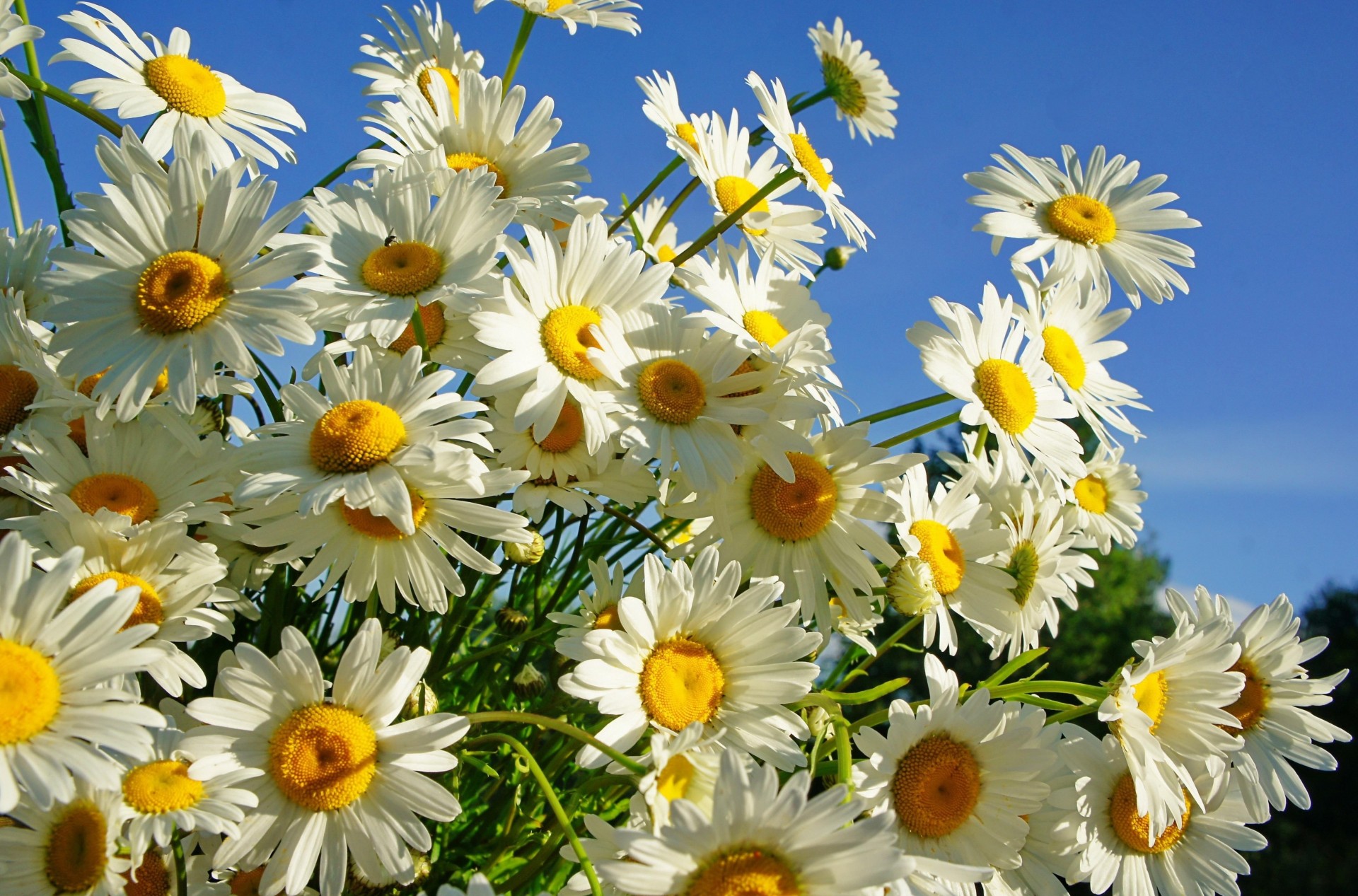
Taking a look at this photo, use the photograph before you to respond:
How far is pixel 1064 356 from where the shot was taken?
4.06 feet

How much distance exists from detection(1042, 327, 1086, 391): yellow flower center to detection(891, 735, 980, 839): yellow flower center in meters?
0.47

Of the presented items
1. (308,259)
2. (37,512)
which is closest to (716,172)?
(308,259)

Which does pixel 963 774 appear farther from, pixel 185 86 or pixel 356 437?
pixel 185 86

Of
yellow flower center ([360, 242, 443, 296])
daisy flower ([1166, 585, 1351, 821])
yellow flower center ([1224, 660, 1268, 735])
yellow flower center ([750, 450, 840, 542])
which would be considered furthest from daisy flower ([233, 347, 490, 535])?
yellow flower center ([1224, 660, 1268, 735])

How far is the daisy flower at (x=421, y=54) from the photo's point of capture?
131 centimetres

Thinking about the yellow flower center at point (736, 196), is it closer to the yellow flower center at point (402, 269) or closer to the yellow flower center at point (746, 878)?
the yellow flower center at point (402, 269)

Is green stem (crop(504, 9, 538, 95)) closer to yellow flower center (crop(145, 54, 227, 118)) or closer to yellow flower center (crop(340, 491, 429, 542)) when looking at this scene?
yellow flower center (crop(145, 54, 227, 118))

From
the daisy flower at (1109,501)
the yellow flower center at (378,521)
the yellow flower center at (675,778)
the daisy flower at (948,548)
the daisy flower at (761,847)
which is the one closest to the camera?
the daisy flower at (761,847)

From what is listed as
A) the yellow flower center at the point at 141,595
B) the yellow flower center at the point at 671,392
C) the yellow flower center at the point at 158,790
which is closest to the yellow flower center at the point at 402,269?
the yellow flower center at the point at 671,392

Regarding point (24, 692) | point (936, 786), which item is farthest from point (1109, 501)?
point (24, 692)

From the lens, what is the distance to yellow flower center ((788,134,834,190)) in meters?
1.29

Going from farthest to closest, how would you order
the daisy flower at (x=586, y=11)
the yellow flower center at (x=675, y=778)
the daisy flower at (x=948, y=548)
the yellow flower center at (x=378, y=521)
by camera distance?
the daisy flower at (x=586, y=11), the daisy flower at (x=948, y=548), the yellow flower center at (x=378, y=521), the yellow flower center at (x=675, y=778)

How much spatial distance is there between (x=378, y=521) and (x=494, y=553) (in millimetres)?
205

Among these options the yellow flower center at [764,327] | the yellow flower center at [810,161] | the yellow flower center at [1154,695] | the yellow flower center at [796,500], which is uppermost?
the yellow flower center at [810,161]
